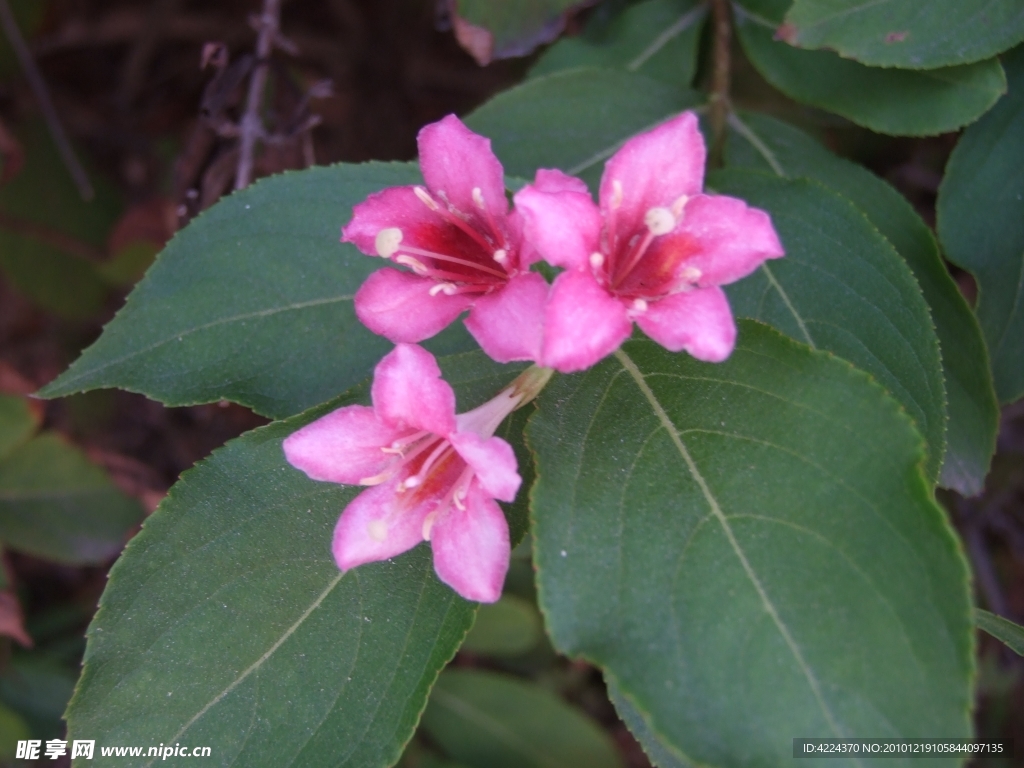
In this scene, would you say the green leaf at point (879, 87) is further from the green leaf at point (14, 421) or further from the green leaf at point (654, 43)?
the green leaf at point (14, 421)

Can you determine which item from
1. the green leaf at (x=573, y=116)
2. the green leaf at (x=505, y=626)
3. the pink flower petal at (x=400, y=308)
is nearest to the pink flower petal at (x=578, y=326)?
the pink flower petal at (x=400, y=308)

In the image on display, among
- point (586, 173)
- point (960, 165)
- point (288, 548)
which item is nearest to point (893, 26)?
point (960, 165)

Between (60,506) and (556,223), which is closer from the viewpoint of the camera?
(556,223)

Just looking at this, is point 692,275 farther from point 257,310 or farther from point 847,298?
point 257,310

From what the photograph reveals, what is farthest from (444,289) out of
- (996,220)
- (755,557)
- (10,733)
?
(10,733)

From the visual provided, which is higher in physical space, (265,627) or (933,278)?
(933,278)

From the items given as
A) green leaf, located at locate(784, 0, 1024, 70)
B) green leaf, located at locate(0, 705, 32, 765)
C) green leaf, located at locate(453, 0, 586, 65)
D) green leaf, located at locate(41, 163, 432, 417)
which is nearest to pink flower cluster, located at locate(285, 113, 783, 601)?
green leaf, located at locate(41, 163, 432, 417)
